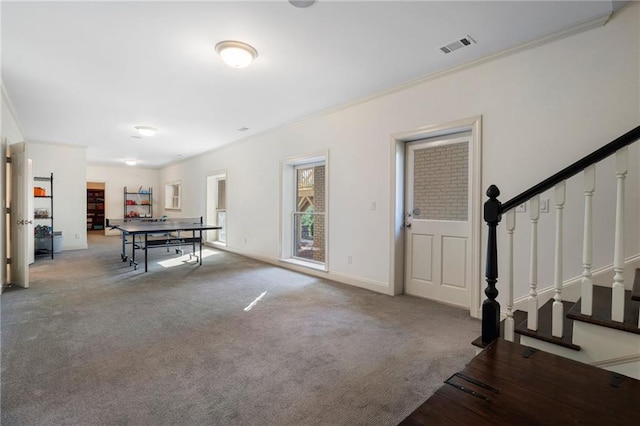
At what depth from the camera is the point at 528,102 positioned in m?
2.68

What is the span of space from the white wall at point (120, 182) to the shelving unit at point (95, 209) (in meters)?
2.35

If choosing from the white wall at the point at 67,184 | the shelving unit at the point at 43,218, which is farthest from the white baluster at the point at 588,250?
the white wall at the point at 67,184

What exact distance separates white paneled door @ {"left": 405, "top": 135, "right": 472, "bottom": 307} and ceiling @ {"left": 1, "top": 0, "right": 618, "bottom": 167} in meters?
0.90

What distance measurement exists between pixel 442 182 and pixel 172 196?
32.5 feet

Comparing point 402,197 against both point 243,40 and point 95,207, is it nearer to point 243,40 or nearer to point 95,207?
point 243,40

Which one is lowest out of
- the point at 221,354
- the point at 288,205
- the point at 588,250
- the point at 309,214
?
the point at 221,354

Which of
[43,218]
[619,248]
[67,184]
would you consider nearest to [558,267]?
[619,248]

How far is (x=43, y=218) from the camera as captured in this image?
6.86 m

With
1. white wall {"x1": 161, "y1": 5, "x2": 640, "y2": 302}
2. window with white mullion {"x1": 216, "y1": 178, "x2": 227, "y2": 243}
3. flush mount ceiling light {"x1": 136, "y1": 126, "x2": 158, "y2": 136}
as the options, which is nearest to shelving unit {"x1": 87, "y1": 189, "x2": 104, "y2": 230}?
window with white mullion {"x1": 216, "y1": 178, "x2": 227, "y2": 243}

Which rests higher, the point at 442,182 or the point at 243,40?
the point at 243,40

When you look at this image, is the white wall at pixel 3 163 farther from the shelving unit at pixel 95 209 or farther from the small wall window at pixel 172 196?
the shelving unit at pixel 95 209

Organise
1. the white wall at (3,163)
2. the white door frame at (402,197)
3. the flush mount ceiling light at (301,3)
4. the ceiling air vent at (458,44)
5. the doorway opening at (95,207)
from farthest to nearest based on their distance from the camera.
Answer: the doorway opening at (95,207), the white wall at (3,163), the white door frame at (402,197), the ceiling air vent at (458,44), the flush mount ceiling light at (301,3)

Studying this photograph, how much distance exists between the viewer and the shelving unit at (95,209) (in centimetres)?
1253

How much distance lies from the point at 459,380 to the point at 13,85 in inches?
214
